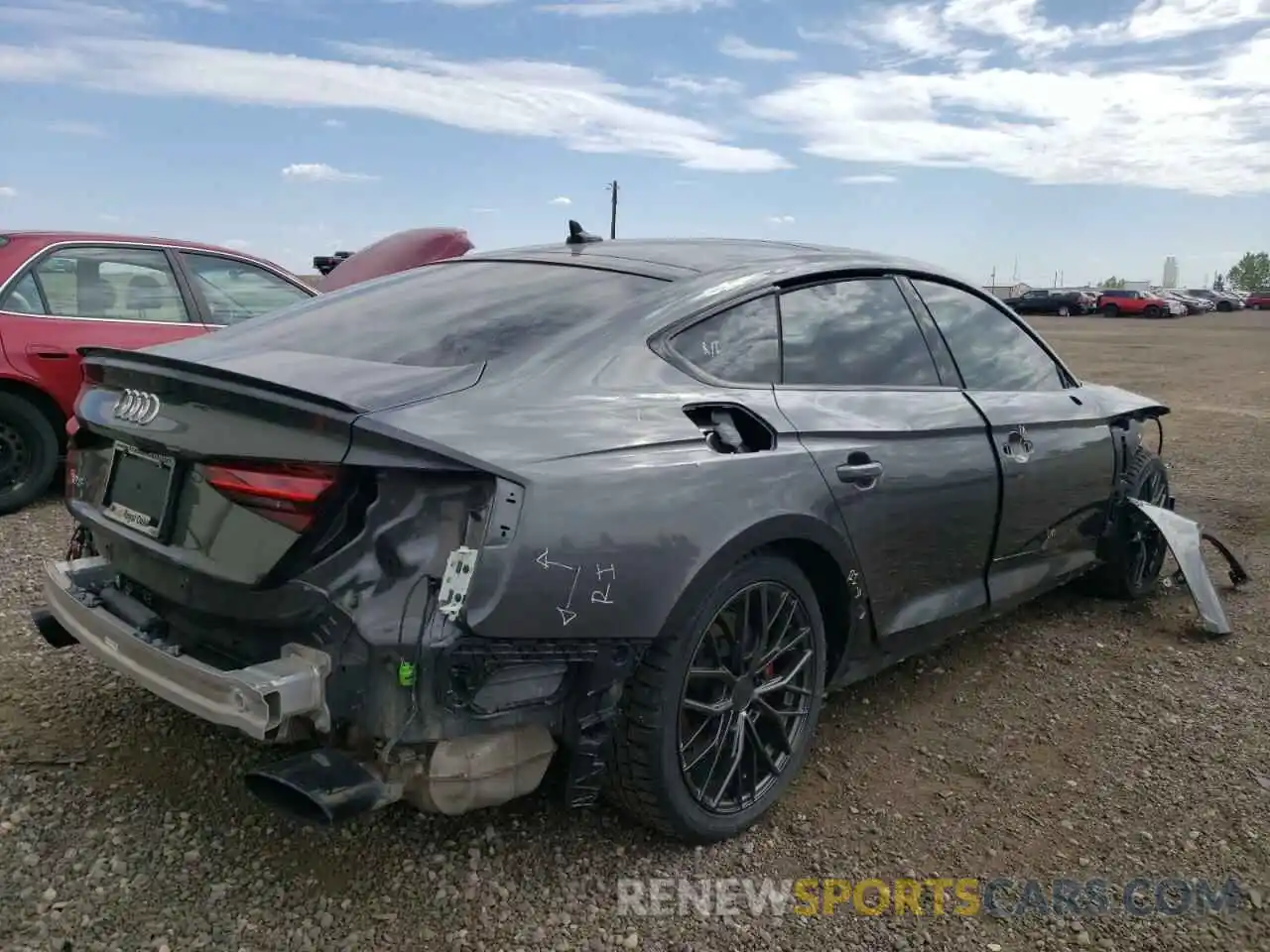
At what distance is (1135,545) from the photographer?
15.2 ft

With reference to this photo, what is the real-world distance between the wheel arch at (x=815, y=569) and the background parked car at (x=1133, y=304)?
49.3 metres

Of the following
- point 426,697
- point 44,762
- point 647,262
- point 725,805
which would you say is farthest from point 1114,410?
point 44,762

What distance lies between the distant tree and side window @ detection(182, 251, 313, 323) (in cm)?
14627

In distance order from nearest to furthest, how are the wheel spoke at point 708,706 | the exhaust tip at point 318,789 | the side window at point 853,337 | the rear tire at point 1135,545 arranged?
1. the exhaust tip at point 318,789
2. the wheel spoke at point 708,706
3. the side window at point 853,337
4. the rear tire at point 1135,545

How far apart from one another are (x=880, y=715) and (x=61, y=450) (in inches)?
186

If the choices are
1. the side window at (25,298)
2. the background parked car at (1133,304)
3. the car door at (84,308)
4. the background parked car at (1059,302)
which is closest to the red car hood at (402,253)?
the car door at (84,308)

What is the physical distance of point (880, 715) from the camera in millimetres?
3523

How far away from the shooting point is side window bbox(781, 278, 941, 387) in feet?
10.0

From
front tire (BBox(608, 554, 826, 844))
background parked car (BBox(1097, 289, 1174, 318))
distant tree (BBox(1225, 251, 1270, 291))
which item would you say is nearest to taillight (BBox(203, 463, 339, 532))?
front tire (BBox(608, 554, 826, 844))

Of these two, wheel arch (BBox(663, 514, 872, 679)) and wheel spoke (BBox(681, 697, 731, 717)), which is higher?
wheel arch (BBox(663, 514, 872, 679))

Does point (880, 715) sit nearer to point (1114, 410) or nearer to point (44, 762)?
point (1114, 410)

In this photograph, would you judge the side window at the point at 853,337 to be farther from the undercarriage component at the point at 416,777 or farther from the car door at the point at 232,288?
the car door at the point at 232,288

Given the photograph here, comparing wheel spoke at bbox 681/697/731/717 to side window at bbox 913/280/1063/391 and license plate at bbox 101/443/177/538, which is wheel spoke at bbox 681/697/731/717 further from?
side window at bbox 913/280/1063/391

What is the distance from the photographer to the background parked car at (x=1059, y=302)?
47812mm
